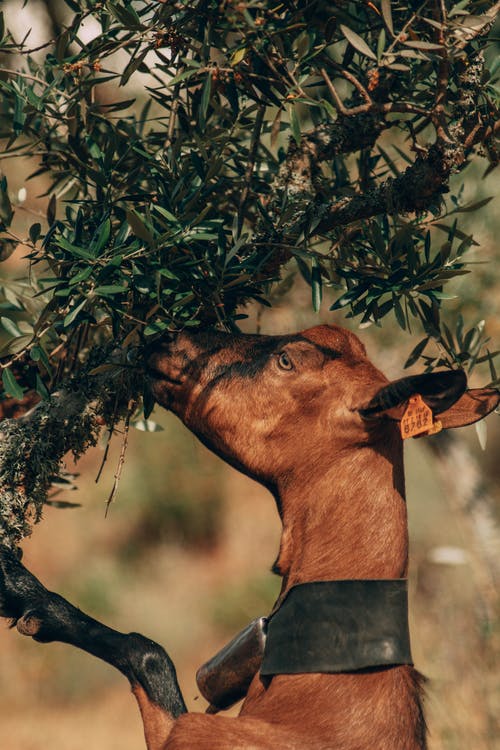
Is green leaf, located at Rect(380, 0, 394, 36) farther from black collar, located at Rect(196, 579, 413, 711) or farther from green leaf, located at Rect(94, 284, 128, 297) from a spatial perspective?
black collar, located at Rect(196, 579, 413, 711)

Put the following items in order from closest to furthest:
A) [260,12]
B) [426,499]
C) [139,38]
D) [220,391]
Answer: [260,12], [139,38], [220,391], [426,499]

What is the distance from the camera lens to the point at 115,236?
3.17 meters

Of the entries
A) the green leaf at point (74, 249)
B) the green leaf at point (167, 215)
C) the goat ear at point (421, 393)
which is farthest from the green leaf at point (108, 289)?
the goat ear at point (421, 393)

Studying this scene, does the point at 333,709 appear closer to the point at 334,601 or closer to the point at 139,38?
the point at 334,601

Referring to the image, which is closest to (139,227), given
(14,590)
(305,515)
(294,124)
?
(294,124)

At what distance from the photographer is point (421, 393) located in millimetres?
3199

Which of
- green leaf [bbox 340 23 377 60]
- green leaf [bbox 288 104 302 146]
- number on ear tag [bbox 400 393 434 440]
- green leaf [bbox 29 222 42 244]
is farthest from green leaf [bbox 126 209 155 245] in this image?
number on ear tag [bbox 400 393 434 440]

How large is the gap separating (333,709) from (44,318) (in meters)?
1.61

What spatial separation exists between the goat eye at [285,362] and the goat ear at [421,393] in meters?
0.34

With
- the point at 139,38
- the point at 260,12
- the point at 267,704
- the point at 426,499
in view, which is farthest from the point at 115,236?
the point at 426,499

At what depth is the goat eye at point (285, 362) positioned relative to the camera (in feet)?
11.8

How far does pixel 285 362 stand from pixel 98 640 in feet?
4.11

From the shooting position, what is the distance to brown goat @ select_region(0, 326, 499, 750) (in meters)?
3.10

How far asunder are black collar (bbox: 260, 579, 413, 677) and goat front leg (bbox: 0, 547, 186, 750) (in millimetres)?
413
